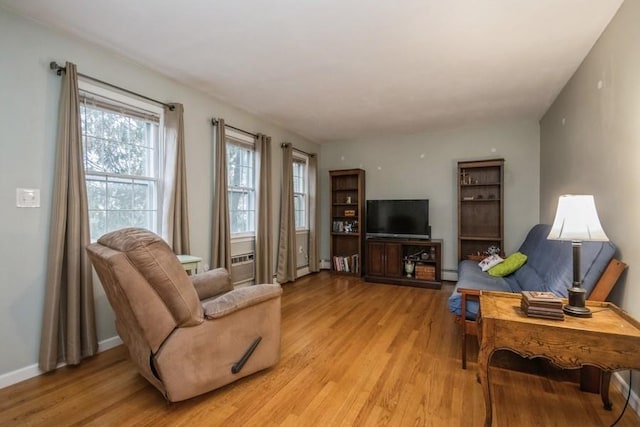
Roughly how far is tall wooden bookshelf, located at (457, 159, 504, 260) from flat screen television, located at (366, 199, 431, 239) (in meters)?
0.55

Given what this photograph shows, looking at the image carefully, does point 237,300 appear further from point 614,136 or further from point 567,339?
point 614,136

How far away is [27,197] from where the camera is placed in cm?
213

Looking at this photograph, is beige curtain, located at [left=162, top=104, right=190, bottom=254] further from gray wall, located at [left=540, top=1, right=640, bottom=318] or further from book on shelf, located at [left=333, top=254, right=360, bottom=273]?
gray wall, located at [left=540, top=1, right=640, bottom=318]

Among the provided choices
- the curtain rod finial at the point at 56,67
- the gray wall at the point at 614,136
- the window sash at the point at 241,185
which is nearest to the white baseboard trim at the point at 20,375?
the curtain rod finial at the point at 56,67

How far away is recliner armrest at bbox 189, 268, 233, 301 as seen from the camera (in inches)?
95.7

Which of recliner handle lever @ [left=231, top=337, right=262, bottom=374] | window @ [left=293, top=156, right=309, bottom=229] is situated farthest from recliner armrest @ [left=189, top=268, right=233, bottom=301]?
window @ [left=293, top=156, right=309, bottom=229]

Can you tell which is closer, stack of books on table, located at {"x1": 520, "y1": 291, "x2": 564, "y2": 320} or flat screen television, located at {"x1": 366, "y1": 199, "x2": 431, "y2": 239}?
stack of books on table, located at {"x1": 520, "y1": 291, "x2": 564, "y2": 320}

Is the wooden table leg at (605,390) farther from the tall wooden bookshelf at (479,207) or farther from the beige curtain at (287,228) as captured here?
the beige curtain at (287,228)

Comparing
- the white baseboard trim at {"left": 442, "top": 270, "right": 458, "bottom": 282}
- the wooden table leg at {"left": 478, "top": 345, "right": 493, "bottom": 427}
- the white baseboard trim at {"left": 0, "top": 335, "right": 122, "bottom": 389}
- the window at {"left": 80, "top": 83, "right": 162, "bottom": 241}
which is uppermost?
the window at {"left": 80, "top": 83, "right": 162, "bottom": 241}

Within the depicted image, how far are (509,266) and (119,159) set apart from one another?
4067 mm

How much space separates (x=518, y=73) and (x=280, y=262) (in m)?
3.74

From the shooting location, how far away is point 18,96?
6.84 ft

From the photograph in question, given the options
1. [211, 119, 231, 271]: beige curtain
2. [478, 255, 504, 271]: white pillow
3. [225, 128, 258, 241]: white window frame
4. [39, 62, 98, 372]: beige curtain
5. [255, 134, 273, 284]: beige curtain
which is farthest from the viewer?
[255, 134, 273, 284]: beige curtain

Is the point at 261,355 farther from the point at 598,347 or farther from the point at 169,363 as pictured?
the point at 598,347
